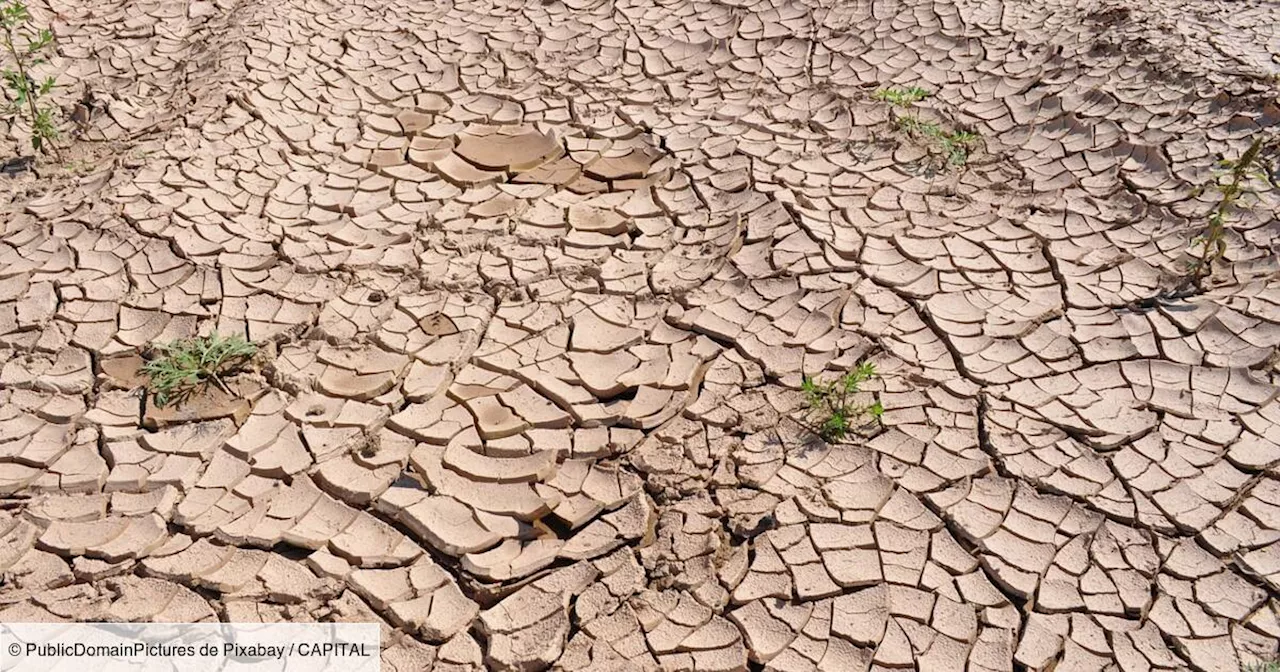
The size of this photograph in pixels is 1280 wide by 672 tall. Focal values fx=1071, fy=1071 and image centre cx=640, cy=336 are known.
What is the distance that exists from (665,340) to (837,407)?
Answer: 1.92ft

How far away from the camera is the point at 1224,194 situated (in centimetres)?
347

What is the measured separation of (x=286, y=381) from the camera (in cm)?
308

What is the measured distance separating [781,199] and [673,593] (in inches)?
68.9

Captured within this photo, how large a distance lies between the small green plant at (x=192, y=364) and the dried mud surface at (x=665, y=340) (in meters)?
0.07

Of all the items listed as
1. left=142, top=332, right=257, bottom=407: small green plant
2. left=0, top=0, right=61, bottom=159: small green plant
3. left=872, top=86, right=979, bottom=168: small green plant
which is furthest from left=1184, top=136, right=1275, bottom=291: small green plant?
left=0, top=0, right=61, bottom=159: small green plant

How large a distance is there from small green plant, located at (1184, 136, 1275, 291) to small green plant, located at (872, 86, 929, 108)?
3.71 ft

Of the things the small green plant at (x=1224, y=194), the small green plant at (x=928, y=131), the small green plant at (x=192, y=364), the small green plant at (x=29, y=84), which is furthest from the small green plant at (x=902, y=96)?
the small green plant at (x=29, y=84)

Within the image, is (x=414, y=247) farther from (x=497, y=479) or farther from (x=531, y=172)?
A: (x=497, y=479)

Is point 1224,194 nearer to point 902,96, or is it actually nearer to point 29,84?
point 902,96
